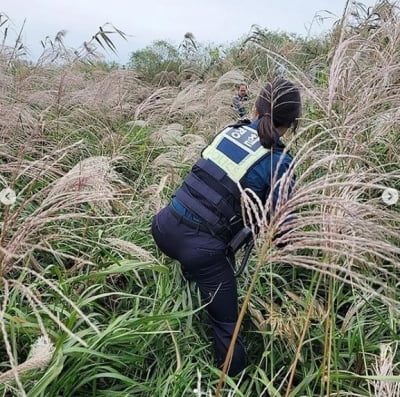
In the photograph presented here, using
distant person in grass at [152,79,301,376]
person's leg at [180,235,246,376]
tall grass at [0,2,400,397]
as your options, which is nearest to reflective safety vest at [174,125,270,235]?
distant person in grass at [152,79,301,376]

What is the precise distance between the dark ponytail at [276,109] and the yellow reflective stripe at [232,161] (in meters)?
0.06

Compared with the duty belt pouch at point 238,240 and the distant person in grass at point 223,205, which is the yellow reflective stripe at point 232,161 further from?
the duty belt pouch at point 238,240

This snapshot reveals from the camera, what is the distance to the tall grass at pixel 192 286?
1.16 metres

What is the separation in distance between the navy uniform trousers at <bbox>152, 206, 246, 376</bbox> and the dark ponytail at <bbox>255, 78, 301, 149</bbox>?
1.65 ft

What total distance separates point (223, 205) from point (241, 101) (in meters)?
2.55

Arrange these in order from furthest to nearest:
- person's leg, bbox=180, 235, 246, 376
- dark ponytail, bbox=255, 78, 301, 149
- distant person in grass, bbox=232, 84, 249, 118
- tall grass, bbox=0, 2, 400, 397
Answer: distant person in grass, bbox=232, 84, 249, 118
person's leg, bbox=180, 235, 246, 376
dark ponytail, bbox=255, 78, 301, 149
tall grass, bbox=0, 2, 400, 397

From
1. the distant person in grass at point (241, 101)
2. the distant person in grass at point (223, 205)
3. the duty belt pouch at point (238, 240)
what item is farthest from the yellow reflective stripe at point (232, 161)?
the distant person in grass at point (241, 101)

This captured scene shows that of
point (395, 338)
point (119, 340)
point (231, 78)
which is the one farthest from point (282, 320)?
point (231, 78)

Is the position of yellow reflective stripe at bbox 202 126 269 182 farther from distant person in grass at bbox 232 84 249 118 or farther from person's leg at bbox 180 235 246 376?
distant person in grass at bbox 232 84 249 118

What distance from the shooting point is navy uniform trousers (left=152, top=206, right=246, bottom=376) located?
90.4 inches

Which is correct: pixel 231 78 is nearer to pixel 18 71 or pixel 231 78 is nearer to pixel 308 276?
pixel 18 71

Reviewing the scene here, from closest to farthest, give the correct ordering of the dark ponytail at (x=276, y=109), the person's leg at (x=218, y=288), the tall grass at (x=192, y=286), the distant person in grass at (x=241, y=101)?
the tall grass at (x=192, y=286)
the dark ponytail at (x=276, y=109)
the person's leg at (x=218, y=288)
the distant person in grass at (x=241, y=101)

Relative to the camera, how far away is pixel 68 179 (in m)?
1.45

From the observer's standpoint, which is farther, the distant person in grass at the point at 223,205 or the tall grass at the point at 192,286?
the distant person in grass at the point at 223,205
